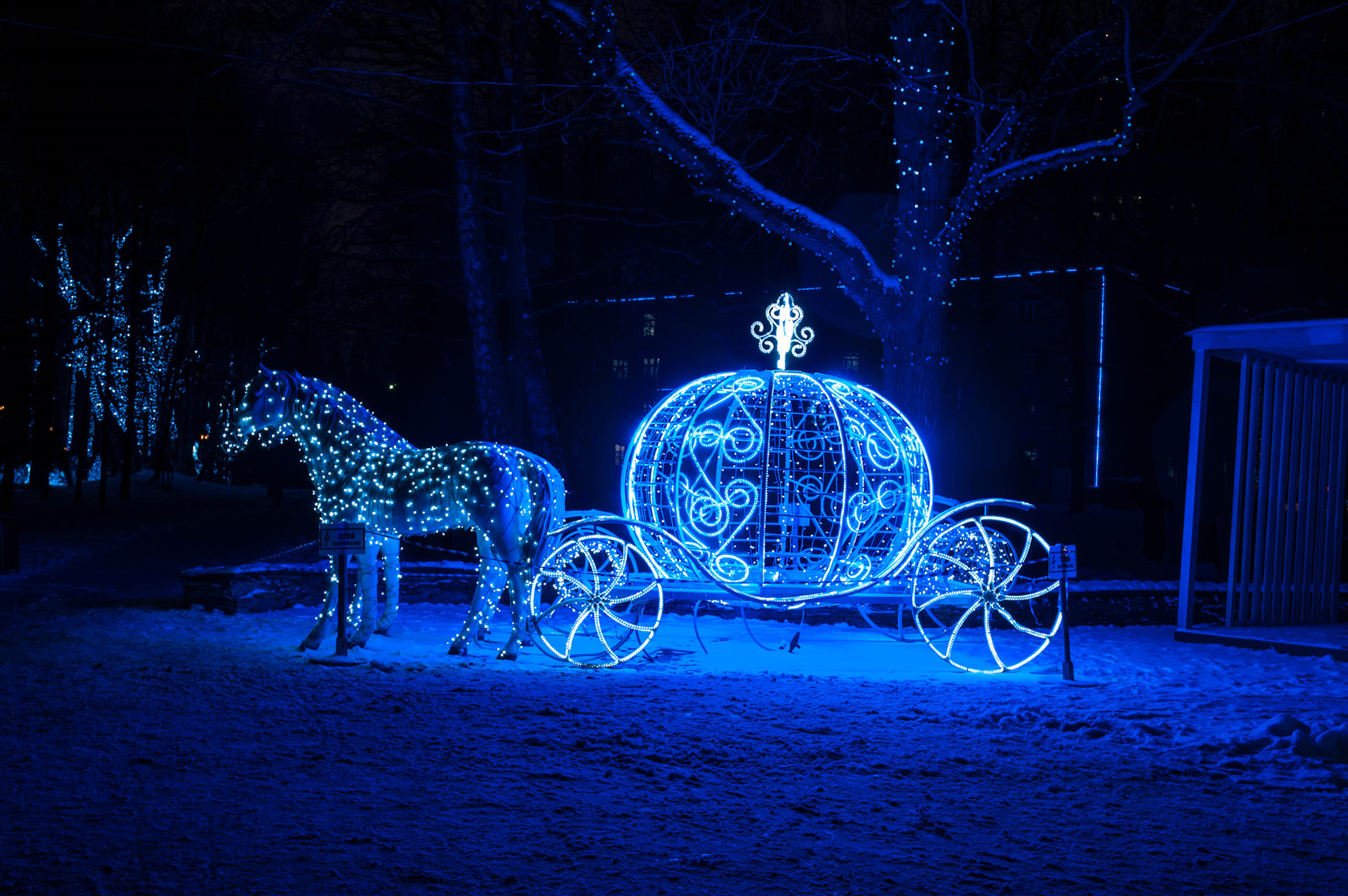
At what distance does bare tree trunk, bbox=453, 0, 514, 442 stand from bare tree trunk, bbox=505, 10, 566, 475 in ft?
2.67

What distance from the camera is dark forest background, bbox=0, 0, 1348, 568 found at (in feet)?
45.8

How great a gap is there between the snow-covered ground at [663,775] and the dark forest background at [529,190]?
135 inches

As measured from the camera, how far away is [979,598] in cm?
802

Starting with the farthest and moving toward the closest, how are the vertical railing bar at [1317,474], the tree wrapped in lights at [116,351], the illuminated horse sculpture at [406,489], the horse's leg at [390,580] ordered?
the tree wrapped in lights at [116,351], the vertical railing bar at [1317,474], the horse's leg at [390,580], the illuminated horse sculpture at [406,489]

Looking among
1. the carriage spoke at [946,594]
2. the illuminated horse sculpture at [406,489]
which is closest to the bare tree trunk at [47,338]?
the illuminated horse sculpture at [406,489]

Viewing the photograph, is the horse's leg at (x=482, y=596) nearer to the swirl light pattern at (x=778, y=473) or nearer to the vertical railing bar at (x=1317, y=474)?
the swirl light pattern at (x=778, y=473)

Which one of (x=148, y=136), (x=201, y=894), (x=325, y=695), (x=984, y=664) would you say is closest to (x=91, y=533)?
(x=148, y=136)

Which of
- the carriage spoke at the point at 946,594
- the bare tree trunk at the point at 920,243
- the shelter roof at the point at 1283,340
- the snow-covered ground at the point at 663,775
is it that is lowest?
the snow-covered ground at the point at 663,775

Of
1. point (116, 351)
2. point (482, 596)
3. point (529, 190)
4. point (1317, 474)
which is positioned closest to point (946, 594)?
point (482, 596)

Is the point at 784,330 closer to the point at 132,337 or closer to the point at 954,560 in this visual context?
the point at 954,560

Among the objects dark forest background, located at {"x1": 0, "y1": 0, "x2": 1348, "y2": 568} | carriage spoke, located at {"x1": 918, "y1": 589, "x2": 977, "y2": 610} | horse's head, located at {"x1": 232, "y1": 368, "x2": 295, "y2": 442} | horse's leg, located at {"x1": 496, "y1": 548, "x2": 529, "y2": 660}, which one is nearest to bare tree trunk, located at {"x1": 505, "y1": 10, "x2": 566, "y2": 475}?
dark forest background, located at {"x1": 0, "y1": 0, "x2": 1348, "y2": 568}

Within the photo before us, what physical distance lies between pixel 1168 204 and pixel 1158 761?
50.3ft

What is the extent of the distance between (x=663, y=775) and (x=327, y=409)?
5.01 metres

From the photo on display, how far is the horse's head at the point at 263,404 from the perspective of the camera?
8.76 metres
